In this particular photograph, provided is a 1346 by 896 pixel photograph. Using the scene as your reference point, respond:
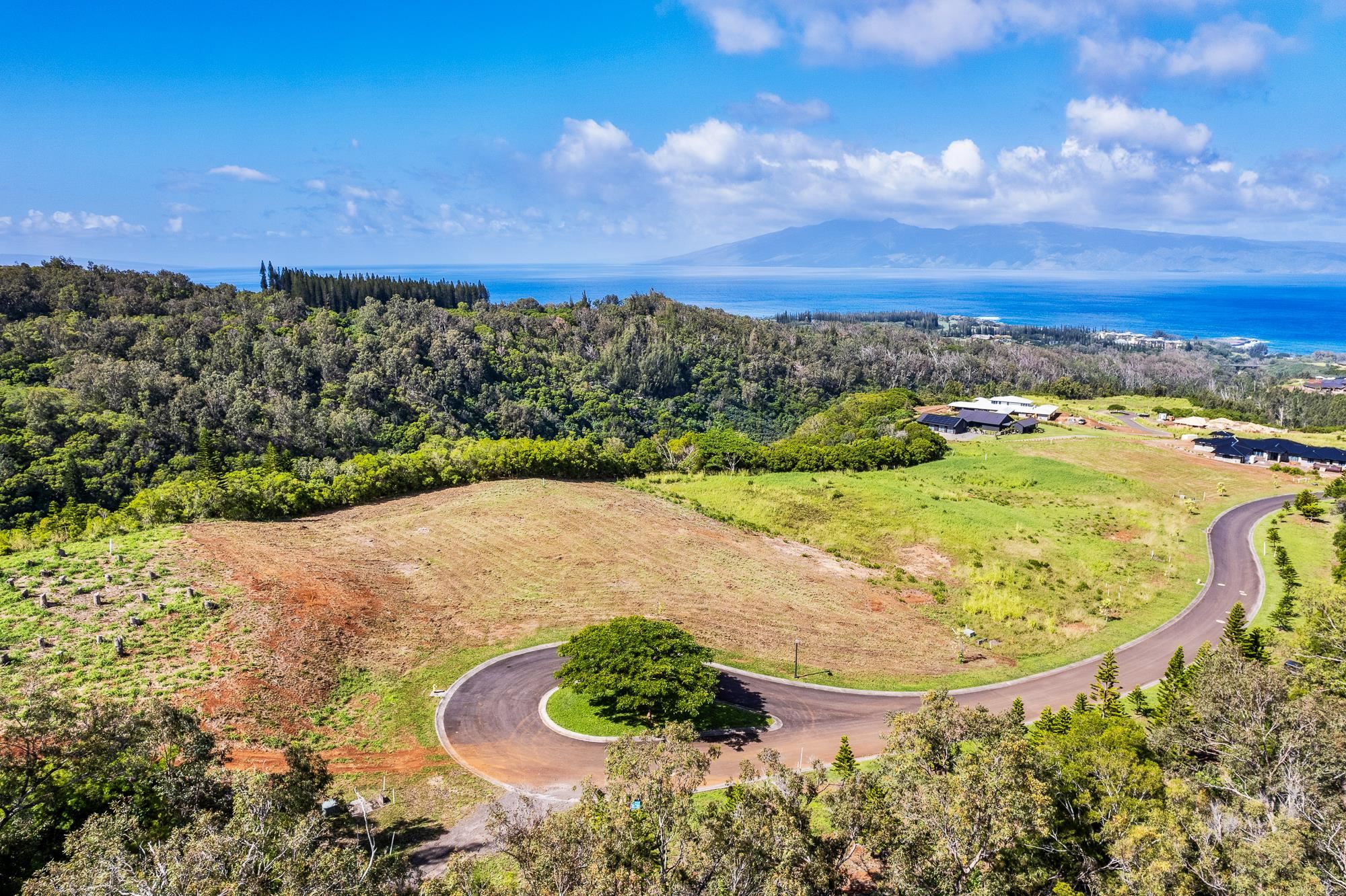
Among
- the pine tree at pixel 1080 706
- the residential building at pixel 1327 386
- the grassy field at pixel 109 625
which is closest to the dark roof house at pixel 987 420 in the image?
the pine tree at pixel 1080 706

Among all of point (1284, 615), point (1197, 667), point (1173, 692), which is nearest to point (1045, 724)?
point (1173, 692)

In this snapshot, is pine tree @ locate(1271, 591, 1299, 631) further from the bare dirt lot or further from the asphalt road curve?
the bare dirt lot

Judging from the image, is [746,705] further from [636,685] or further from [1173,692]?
[1173,692]

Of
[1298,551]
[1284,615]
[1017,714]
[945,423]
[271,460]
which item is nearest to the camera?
[1017,714]

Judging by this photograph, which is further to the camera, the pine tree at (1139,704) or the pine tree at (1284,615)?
the pine tree at (1284,615)

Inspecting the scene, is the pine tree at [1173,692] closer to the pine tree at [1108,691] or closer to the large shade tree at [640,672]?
the pine tree at [1108,691]

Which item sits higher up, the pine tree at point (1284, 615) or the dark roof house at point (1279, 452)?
the dark roof house at point (1279, 452)

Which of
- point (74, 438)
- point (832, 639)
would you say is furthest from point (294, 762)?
point (74, 438)
